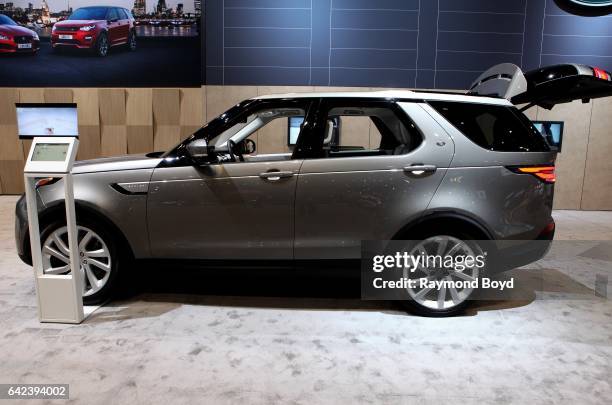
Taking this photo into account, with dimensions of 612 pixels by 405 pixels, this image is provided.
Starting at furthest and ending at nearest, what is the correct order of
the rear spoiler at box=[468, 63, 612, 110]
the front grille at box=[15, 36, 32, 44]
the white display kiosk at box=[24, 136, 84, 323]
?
the front grille at box=[15, 36, 32, 44] → the rear spoiler at box=[468, 63, 612, 110] → the white display kiosk at box=[24, 136, 84, 323]

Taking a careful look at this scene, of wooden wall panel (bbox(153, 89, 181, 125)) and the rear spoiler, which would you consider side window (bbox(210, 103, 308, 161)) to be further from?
wooden wall panel (bbox(153, 89, 181, 125))

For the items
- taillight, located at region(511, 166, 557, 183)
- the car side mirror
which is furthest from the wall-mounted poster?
taillight, located at region(511, 166, 557, 183)

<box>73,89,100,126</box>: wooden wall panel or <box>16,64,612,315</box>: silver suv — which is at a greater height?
<box>73,89,100,126</box>: wooden wall panel

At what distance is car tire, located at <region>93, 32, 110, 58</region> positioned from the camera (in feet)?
26.3

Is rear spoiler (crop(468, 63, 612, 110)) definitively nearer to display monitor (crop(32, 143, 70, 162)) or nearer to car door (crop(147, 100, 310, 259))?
car door (crop(147, 100, 310, 259))

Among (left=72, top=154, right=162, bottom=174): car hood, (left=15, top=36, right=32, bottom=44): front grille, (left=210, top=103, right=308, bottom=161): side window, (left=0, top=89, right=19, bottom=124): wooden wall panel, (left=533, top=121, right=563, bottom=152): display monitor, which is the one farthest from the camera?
(left=15, top=36, right=32, bottom=44): front grille

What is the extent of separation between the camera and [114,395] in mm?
2193

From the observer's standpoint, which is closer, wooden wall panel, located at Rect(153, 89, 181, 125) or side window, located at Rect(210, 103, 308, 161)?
side window, located at Rect(210, 103, 308, 161)

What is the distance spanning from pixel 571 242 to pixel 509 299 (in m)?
2.65

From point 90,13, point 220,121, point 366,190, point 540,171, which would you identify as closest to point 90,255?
point 220,121

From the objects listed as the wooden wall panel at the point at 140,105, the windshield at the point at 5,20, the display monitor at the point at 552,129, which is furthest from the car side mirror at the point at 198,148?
the windshield at the point at 5,20

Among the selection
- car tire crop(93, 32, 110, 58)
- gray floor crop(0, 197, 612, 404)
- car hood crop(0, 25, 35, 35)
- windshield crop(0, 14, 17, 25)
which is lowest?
gray floor crop(0, 197, 612, 404)

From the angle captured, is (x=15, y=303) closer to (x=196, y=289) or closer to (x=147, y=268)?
(x=147, y=268)

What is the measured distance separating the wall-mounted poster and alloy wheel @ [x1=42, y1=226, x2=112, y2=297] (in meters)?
5.23
